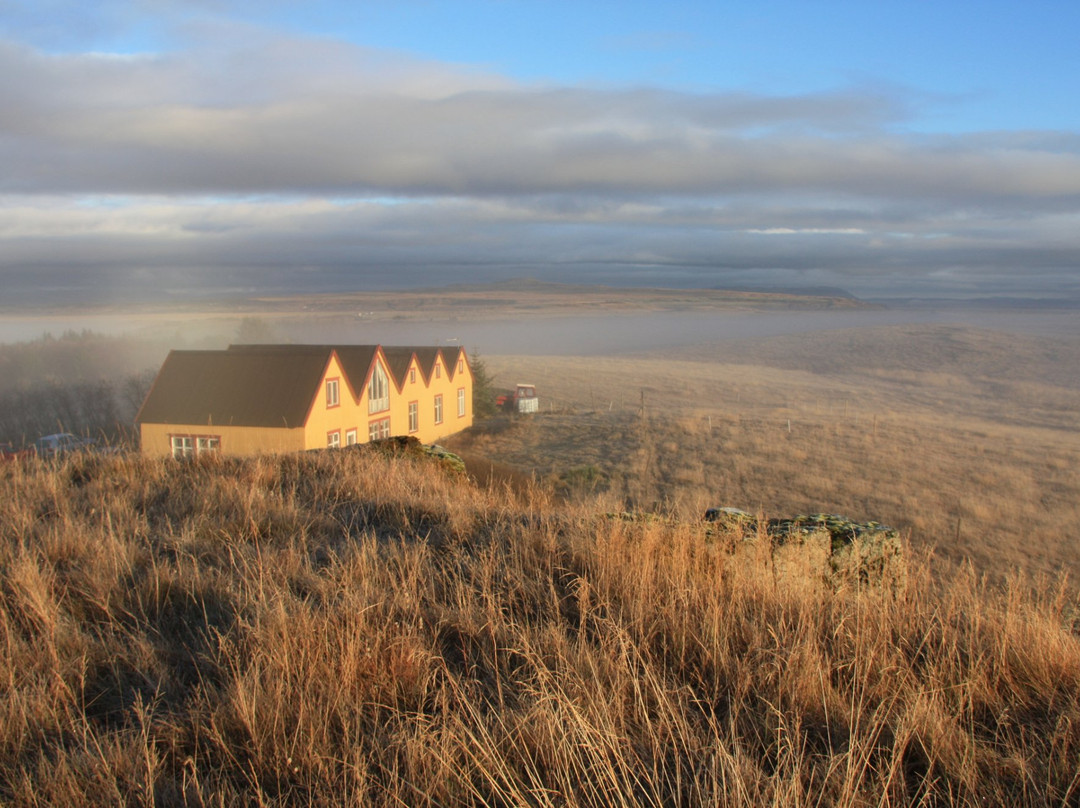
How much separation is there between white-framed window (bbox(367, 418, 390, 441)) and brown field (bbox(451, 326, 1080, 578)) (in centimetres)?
409

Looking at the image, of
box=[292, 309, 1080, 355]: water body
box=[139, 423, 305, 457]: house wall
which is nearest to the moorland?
box=[139, 423, 305, 457]: house wall

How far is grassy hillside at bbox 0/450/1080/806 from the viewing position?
7.04ft

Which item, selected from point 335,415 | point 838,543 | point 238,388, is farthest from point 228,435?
point 838,543

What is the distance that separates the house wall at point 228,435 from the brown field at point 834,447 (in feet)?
22.3

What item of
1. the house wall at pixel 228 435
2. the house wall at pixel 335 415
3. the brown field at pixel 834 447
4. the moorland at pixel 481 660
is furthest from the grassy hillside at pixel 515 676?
the house wall at pixel 335 415

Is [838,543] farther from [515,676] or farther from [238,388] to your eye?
[238,388]

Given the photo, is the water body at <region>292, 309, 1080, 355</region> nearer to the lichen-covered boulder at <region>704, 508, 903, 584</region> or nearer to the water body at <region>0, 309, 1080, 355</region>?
the water body at <region>0, 309, 1080, 355</region>

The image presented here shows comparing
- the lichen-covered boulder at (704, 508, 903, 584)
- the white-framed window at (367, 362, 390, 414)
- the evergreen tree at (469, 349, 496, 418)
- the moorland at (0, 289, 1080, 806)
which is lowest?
the evergreen tree at (469, 349, 496, 418)

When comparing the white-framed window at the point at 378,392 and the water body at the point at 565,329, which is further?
the water body at the point at 565,329

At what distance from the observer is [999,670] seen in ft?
9.32

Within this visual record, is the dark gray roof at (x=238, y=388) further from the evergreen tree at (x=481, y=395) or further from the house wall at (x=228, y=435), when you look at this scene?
the evergreen tree at (x=481, y=395)

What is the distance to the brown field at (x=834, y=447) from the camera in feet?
64.7

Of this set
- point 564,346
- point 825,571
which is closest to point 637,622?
point 825,571

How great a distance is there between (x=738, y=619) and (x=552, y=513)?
2413 mm
